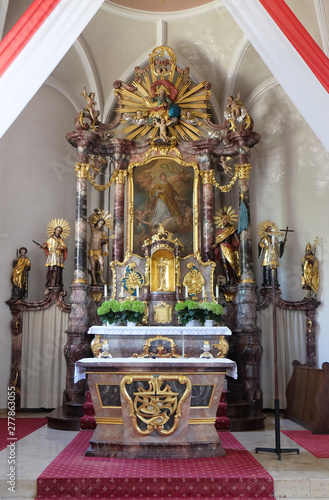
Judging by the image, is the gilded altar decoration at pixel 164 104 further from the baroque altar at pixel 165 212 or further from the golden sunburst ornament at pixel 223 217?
the golden sunburst ornament at pixel 223 217

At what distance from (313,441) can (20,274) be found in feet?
20.2

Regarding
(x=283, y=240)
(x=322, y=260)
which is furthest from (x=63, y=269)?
(x=322, y=260)

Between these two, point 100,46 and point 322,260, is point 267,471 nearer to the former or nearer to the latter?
point 322,260

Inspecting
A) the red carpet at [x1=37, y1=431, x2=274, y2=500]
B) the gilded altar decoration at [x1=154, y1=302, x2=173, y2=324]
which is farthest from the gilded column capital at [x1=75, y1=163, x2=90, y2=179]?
the red carpet at [x1=37, y1=431, x2=274, y2=500]

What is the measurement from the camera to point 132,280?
32.9 feet

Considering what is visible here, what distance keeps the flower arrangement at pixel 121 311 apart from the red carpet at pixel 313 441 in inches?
118

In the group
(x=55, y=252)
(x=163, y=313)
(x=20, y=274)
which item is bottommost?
(x=163, y=313)

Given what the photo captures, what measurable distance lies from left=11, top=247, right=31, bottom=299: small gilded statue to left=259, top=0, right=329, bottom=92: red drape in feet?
22.3

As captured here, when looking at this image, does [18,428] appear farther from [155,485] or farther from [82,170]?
[82,170]

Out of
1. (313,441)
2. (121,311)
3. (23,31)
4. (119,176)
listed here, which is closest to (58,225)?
(119,176)

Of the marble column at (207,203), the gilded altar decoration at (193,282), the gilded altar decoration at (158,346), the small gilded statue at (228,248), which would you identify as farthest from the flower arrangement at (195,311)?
the marble column at (207,203)

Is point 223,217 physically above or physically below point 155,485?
above

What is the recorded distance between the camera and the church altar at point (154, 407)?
6.07m

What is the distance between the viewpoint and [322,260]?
1025 cm
